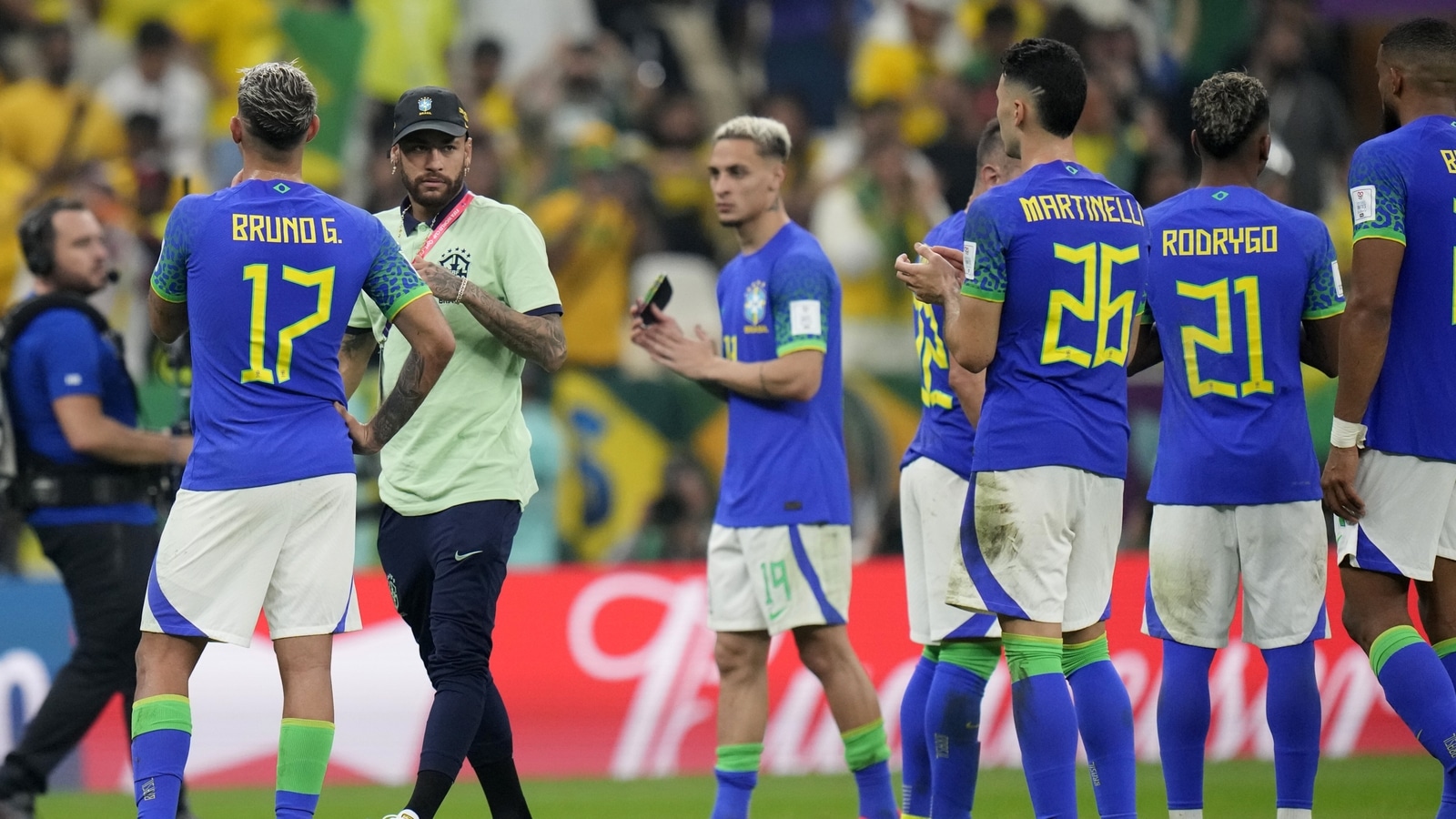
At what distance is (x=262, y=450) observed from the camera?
227 inches

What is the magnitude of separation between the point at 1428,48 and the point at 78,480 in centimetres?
614

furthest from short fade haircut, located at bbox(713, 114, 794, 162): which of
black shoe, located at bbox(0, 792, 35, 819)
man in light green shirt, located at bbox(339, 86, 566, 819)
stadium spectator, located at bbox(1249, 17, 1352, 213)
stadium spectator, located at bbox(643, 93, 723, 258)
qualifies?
stadium spectator, located at bbox(1249, 17, 1352, 213)

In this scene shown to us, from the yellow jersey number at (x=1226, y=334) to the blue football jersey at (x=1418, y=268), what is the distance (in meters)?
0.45

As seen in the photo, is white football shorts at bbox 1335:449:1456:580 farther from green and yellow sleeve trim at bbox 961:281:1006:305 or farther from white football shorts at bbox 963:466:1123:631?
green and yellow sleeve trim at bbox 961:281:1006:305

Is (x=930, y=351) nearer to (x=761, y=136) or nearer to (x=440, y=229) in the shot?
(x=761, y=136)

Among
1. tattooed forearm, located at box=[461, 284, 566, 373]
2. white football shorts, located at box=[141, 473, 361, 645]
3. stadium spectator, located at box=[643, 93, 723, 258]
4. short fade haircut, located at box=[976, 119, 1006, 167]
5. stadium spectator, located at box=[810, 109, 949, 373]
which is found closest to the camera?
white football shorts, located at box=[141, 473, 361, 645]

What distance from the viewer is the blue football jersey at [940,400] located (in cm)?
704

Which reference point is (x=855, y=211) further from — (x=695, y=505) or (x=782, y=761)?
(x=782, y=761)

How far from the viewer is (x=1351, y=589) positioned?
21.3 ft

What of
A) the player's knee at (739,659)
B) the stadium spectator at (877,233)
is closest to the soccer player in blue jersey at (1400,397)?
the player's knee at (739,659)

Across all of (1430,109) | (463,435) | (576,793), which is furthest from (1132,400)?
(463,435)

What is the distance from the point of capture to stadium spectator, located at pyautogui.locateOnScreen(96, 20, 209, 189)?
43.1ft

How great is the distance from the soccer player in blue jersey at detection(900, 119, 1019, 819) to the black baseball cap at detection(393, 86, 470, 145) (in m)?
1.93

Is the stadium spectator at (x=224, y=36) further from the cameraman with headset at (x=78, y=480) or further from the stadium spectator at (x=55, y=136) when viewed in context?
the cameraman with headset at (x=78, y=480)
